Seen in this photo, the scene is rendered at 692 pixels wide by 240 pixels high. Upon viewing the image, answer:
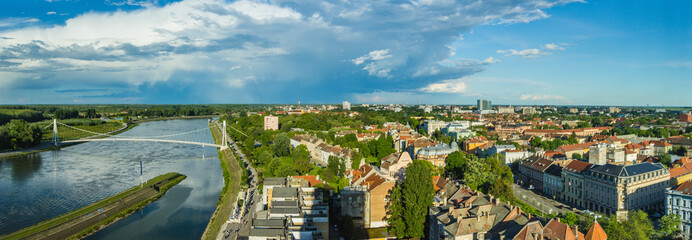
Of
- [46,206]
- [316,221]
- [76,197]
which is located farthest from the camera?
[76,197]

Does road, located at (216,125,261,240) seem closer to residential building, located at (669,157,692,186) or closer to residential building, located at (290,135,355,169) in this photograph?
residential building, located at (290,135,355,169)

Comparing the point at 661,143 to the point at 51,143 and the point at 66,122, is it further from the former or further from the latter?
the point at 66,122

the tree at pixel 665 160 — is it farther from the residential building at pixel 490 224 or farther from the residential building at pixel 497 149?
the residential building at pixel 490 224

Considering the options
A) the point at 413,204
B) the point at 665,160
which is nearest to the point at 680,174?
the point at 665,160

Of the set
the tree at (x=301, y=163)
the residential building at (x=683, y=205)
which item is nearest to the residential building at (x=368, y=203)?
the tree at (x=301, y=163)

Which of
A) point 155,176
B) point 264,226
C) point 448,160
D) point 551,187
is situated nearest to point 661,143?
point 551,187

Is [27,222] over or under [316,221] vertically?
under

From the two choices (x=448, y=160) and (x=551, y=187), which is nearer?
(x=551, y=187)
